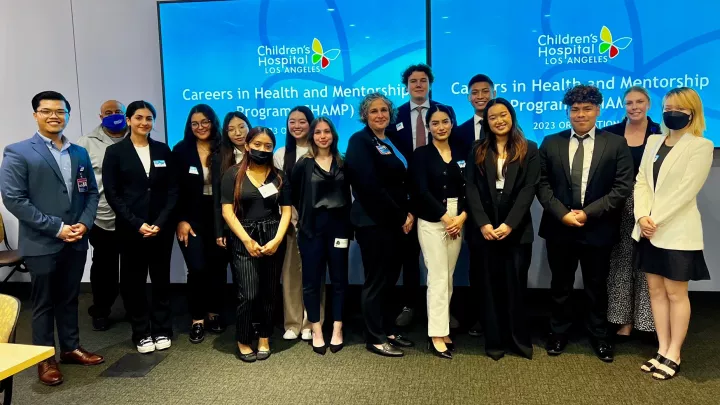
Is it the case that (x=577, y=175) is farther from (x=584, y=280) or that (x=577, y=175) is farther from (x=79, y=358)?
(x=79, y=358)

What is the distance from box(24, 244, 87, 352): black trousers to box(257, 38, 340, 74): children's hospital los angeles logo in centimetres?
217

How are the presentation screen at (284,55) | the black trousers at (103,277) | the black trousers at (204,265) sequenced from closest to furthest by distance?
1. the black trousers at (204,265)
2. the black trousers at (103,277)
3. the presentation screen at (284,55)

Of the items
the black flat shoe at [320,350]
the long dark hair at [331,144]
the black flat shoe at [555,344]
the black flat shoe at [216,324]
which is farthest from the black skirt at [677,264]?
the black flat shoe at [216,324]

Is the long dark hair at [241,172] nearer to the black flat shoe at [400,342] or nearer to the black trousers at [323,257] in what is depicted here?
the black trousers at [323,257]

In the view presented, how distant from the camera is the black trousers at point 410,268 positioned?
3768mm

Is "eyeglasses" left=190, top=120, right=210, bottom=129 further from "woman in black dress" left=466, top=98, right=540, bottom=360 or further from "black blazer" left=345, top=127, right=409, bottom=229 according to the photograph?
"woman in black dress" left=466, top=98, right=540, bottom=360

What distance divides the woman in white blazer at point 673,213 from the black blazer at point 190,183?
2819mm

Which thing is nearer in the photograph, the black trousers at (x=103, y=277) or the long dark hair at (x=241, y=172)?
the long dark hair at (x=241, y=172)

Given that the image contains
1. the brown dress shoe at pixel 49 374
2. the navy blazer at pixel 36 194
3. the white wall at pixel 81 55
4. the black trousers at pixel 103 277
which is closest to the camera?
the navy blazer at pixel 36 194

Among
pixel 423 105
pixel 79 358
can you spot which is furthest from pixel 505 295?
pixel 79 358

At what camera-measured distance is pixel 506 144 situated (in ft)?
10.6

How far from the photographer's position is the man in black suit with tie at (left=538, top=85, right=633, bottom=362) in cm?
314

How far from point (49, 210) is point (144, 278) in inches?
31.0

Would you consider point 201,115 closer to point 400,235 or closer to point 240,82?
point 240,82
